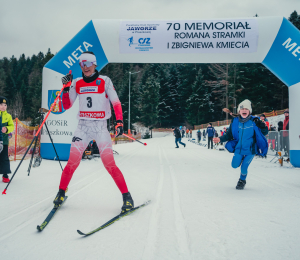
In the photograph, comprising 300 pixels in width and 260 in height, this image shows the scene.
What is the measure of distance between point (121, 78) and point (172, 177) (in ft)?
193

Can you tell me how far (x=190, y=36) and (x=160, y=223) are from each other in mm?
7118

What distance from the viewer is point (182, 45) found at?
8.37 meters

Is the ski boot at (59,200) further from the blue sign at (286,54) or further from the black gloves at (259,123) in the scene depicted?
the blue sign at (286,54)

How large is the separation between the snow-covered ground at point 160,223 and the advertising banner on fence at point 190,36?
17.1 feet

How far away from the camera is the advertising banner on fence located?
812 cm

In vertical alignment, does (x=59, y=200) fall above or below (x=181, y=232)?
above

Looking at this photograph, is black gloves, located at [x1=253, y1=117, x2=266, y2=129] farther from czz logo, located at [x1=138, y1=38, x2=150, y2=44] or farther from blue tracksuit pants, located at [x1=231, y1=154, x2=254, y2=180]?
czz logo, located at [x1=138, y1=38, x2=150, y2=44]

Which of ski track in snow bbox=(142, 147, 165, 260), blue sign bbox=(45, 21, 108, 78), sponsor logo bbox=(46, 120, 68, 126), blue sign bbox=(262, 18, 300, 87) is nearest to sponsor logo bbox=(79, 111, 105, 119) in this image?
ski track in snow bbox=(142, 147, 165, 260)

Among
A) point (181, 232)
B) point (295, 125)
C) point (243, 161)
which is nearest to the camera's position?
point (181, 232)

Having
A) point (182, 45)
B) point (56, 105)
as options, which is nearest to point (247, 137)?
point (182, 45)

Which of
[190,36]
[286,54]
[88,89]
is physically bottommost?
[88,89]

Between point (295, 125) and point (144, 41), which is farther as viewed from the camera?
point (144, 41)

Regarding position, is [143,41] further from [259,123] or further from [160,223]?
[160,223]

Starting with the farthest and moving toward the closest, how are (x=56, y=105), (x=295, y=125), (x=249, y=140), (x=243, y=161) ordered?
1. (x=56, y=105)
2. (x=295, y=125)
3. (x=243, y=161)
4. (x=249, y=140)
